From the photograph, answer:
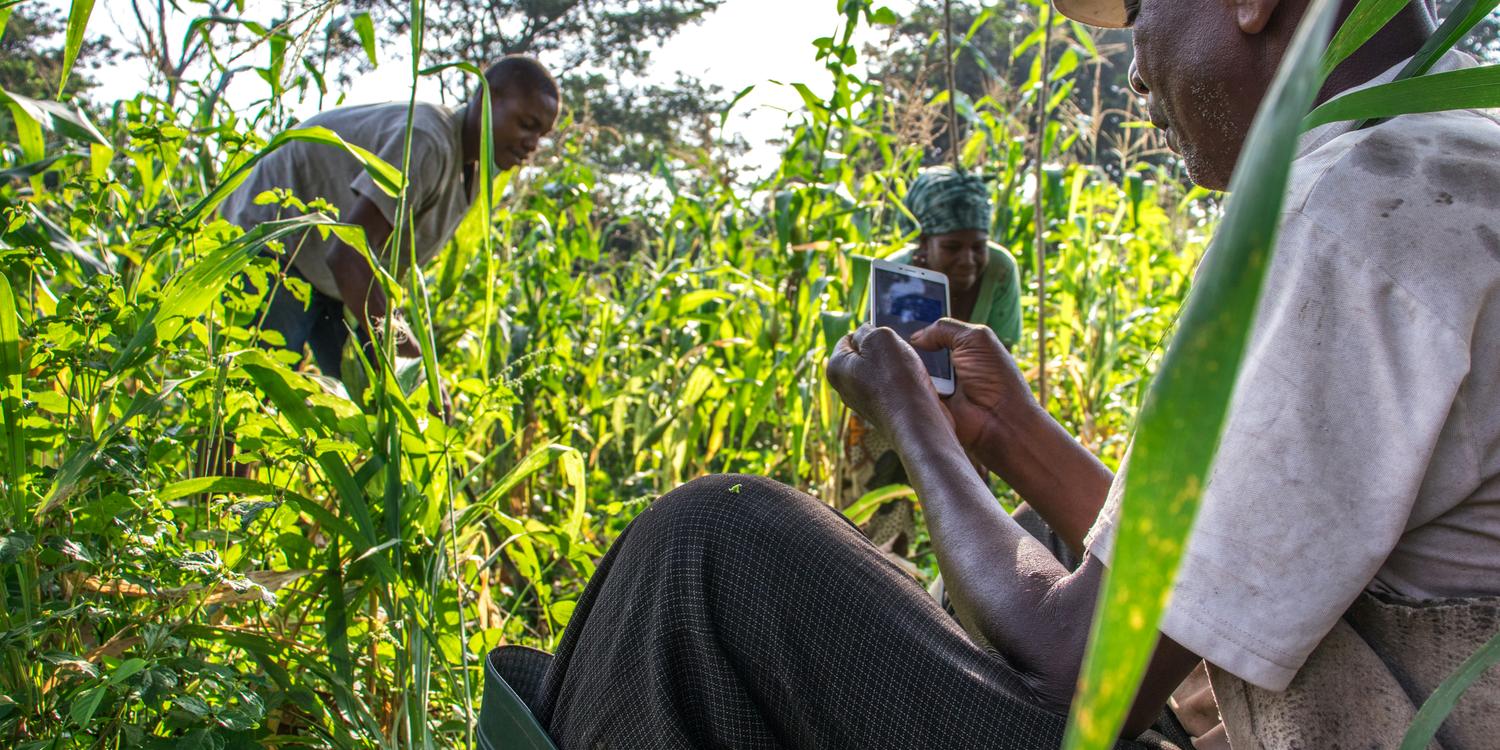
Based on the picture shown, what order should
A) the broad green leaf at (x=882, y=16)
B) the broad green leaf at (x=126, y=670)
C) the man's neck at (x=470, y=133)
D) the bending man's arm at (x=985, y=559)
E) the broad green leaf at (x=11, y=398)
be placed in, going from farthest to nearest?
the man's neck at (x=470, y=133), the broad green leaf at (x=882, y=16), the broad green leaf at (x=11, y=398), the broad green leaf at (x=126, y=670), the bending man's arm at (x=985, y=559)

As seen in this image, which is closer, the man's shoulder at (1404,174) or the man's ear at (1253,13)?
the man's shoulder at (1404,174)

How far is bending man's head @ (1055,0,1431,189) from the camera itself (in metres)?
Answer: 1.01

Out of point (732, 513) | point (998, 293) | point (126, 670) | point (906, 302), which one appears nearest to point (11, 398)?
point (126, 670)

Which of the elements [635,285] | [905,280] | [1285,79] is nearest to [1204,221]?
[635,285]

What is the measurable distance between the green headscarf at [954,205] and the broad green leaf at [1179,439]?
9.55 ft

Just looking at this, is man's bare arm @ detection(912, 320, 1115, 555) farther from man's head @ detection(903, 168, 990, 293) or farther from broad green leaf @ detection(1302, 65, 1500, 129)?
man's head @ detection(903, 168, 990, 293)

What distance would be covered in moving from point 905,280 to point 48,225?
3.83ft

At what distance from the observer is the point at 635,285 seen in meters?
3.99

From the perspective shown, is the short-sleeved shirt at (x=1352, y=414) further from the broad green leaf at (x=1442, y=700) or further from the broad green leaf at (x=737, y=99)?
the broad green leaf at (x=737, y=99)

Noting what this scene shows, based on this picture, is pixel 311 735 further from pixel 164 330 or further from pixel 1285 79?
pixel 1285 79

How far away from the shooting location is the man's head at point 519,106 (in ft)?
10.8

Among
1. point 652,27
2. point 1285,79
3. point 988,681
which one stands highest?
point 652,27

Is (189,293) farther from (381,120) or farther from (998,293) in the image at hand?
(998,293)

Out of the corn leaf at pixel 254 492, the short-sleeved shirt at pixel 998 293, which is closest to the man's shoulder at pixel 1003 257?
the short-sleeved shirt at pixel 998 293
